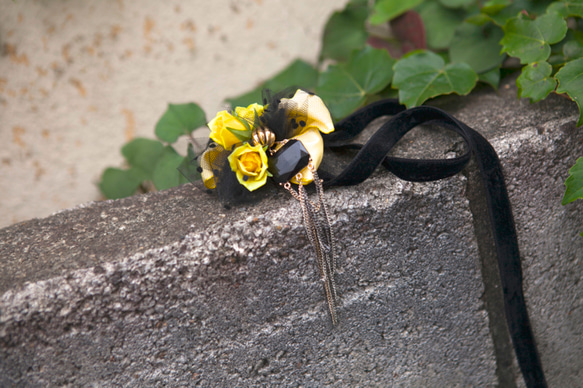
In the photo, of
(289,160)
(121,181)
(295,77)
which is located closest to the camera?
(289,160)

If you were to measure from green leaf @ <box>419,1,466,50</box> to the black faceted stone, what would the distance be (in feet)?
2.52

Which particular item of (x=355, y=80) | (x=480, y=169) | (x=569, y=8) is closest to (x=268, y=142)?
(x=480, y=169)

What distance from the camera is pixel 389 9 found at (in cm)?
121

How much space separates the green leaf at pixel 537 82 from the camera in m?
0.75

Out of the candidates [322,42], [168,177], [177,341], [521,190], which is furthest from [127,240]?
[322,42]

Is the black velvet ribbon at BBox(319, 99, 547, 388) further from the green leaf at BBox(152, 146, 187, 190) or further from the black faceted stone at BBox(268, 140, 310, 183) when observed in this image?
the green leaf at BBox(152, 146, 187, 190)

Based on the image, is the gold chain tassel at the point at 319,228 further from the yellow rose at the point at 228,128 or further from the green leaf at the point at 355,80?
the green leaf at the point at 355,80

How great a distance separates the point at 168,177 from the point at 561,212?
0.86 meters

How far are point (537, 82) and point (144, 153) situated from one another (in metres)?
→ 1.03

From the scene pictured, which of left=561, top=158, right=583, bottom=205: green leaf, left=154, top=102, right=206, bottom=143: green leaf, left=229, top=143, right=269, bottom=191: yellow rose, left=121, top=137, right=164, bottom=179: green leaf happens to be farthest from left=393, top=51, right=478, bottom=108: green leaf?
left=121, top=137, right=164, bottom=179: green leaf

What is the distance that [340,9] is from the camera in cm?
134

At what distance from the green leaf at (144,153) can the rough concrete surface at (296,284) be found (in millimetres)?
464

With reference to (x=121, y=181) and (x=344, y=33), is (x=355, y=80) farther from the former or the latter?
(x=121, y=181)

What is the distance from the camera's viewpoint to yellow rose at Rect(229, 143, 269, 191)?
2.03 ft
